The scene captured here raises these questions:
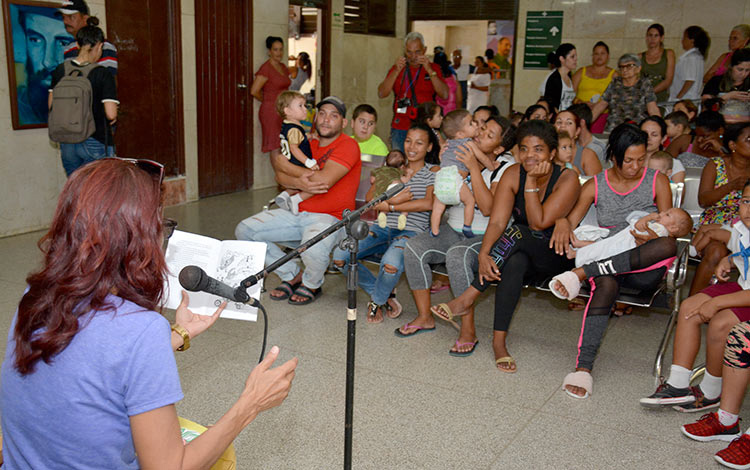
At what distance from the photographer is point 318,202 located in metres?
4.43

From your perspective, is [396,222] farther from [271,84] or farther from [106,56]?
[271,84]

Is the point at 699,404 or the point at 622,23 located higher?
the point at 622,23

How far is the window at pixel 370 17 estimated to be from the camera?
32.4ft

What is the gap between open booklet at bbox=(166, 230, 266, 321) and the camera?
2.43 m

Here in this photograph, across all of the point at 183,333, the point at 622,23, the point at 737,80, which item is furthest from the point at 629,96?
the point at 183,333

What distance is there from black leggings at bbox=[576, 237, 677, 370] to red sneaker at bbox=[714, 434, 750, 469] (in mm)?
798

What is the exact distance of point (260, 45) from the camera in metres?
8.11

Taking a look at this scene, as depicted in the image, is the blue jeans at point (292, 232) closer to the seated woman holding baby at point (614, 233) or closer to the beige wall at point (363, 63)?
the seated woman holding baby at point (614, 233)

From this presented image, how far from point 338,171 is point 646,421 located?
230 centimetres

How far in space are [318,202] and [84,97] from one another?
2005 mm

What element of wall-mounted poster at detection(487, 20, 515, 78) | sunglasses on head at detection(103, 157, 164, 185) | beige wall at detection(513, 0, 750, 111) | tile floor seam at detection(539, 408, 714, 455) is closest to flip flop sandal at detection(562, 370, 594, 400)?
tile floor seam at detection(539, 408, 714, 455)

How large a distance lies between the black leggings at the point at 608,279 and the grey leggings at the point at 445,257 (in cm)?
65

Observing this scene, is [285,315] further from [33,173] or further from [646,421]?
[33,173]

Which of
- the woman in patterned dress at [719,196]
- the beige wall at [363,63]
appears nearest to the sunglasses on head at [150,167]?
the woman in patterned dress at [719,196]
